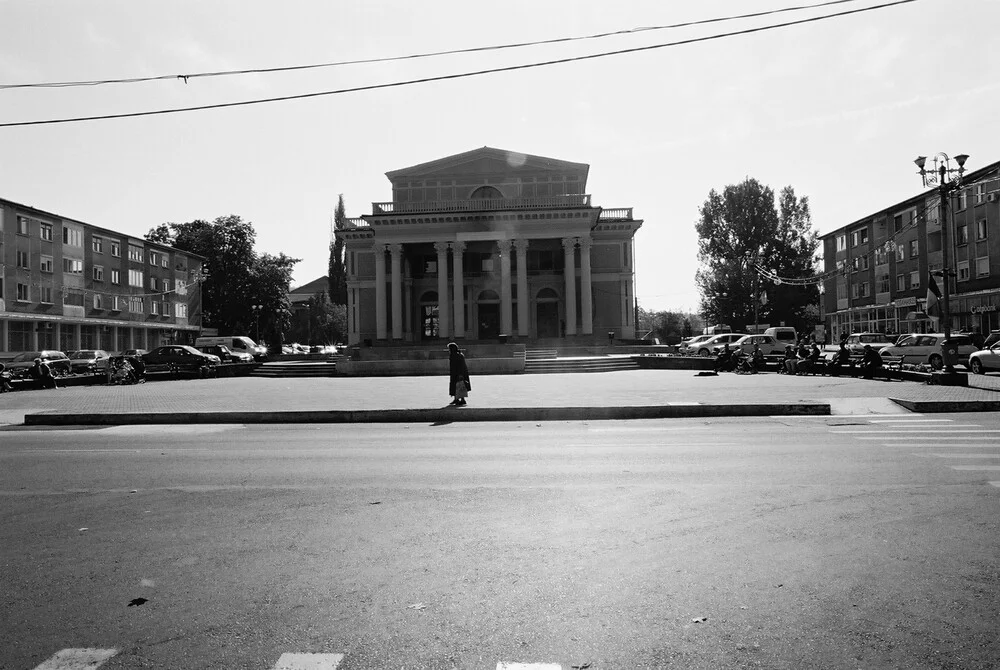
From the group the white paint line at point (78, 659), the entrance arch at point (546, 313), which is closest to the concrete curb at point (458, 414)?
the white paint line at point (78, 659)

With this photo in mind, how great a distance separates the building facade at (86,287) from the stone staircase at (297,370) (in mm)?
24676

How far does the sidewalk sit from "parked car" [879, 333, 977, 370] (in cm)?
946

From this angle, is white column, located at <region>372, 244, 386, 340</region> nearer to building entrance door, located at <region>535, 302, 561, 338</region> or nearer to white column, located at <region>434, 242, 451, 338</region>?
white column, located at <region>434, 242, 451, 338</region>

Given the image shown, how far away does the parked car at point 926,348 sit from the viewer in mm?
31156

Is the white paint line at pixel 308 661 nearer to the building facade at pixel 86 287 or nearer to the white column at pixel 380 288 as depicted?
the white column at pixel 380 288

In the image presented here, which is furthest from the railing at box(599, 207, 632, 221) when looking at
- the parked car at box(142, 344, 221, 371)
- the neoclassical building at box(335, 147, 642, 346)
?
the parked car at box(142, 344, 221, 371)

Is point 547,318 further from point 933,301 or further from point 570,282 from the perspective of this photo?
point 933,301

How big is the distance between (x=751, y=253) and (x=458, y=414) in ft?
211

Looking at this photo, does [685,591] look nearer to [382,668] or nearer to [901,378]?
[382,668]

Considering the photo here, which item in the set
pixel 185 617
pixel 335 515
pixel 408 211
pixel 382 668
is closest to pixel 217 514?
pixel 335 515

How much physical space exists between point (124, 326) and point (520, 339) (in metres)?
41.6

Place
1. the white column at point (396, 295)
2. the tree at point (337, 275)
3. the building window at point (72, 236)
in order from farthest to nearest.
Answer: the tree at point (337, 275), the building window at point (72, 236), the white column at point (396, 295)

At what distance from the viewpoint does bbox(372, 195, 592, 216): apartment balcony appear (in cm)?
4997

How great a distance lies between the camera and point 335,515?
6.28 meters
